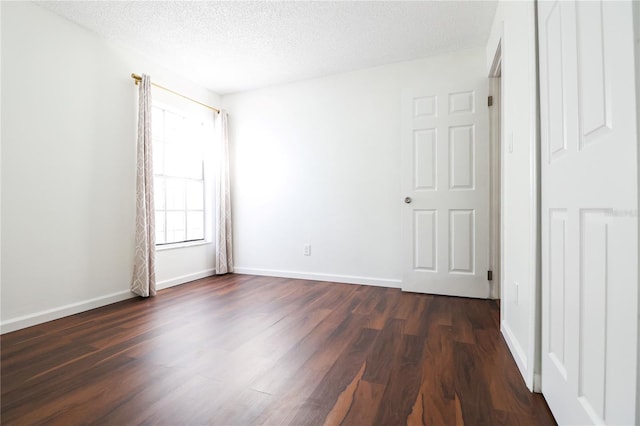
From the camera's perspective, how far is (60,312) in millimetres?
2453

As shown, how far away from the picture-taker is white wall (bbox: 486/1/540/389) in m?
1.39

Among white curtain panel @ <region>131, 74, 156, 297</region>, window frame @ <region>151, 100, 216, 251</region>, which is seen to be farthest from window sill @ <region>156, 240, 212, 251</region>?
white curtain panel @ <region>131, 74, 156, 297</region>

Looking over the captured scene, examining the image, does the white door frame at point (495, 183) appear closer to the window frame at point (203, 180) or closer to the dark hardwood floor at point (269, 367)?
the dark hardwood floor at point (269, 367)

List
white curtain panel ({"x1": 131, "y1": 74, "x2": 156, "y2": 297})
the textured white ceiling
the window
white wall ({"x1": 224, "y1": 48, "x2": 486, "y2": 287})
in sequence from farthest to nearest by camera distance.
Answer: the window → white wall ({"x1": 224, "y1": 48, "x2": 486, "y2": 287}) → white curtain panel ({"x1": 131, "y1": 74, "x2": 156, "y2": 297}) → the textured white ceiling

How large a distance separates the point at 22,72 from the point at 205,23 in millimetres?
1402

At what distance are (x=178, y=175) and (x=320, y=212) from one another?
178 centimetres

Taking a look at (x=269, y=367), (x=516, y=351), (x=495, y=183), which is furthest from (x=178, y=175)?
(x=516, y=351)

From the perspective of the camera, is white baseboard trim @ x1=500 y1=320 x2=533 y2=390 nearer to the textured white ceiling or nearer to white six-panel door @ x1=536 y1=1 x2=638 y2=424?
white six-panel door @ x1=536 y1=1 x2=638 y2=424

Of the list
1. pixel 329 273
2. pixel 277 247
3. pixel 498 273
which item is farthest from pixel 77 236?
pixel 498 273

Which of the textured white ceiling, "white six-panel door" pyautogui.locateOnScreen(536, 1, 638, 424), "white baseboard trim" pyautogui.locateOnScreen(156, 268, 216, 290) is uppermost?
the textured white ceiling

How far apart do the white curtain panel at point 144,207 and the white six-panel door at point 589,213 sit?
3164mm

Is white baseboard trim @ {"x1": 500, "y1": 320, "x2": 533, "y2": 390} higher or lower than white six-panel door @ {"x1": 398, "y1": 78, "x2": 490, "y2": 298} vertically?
lower

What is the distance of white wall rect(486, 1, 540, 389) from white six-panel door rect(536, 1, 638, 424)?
0.08 metres

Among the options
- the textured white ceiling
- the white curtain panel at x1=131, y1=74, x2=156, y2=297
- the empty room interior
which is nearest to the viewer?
the empty room interior
